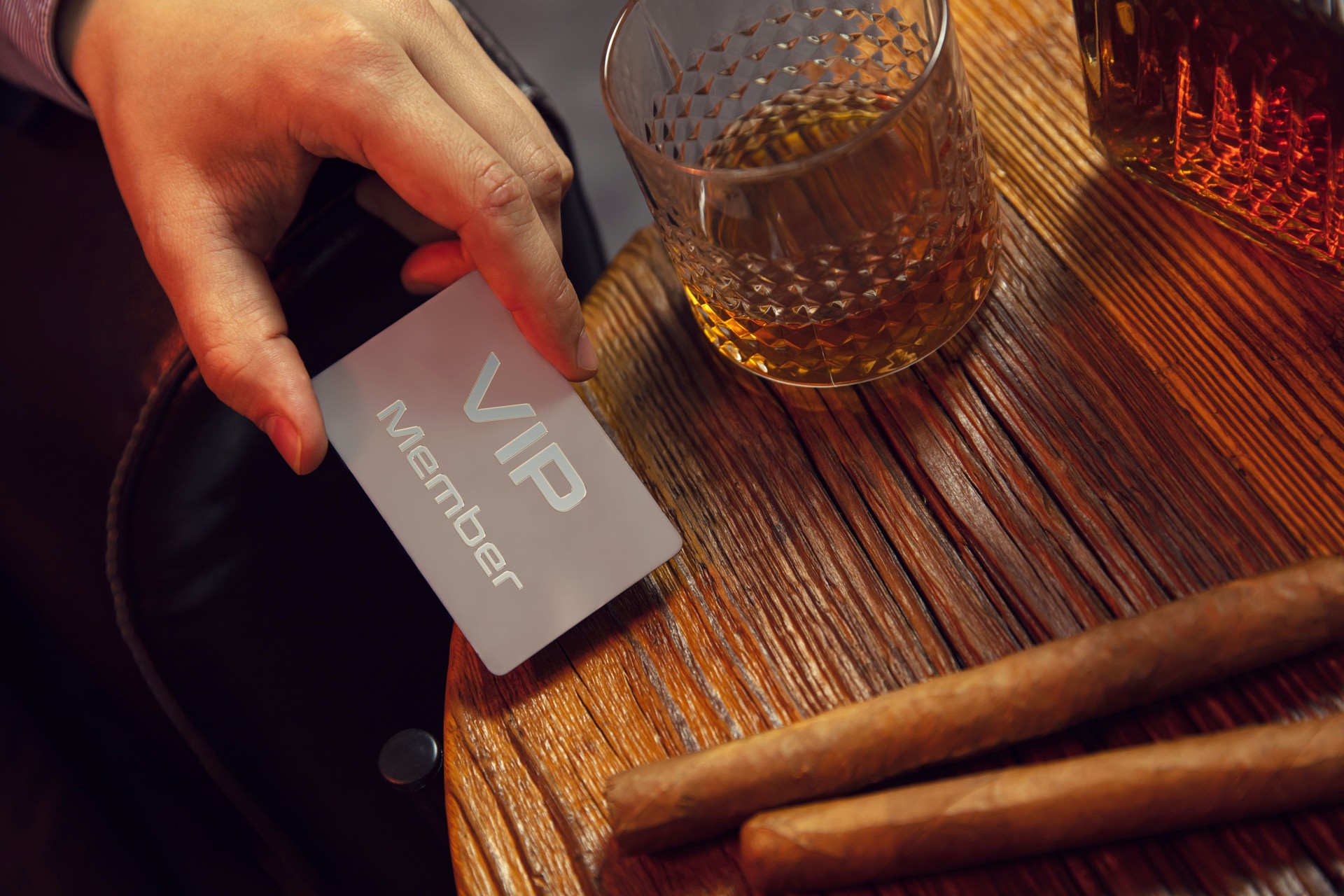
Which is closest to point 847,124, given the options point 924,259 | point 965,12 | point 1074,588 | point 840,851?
point 924,259

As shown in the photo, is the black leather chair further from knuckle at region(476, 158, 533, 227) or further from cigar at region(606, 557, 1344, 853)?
cigar at region(606, 557, 1344, 853)

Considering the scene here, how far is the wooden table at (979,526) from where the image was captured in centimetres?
70

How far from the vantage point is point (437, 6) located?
96 cm

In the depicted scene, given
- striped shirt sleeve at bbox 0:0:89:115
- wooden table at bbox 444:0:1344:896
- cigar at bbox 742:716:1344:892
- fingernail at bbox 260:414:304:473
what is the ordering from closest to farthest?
cigar at bbox 742:716:1344:892
wooden table at bbox 444:0:1344:896
fingernail at bbox 260:414:304:473
striped shirt sleeve at bbox 0:0:89:115

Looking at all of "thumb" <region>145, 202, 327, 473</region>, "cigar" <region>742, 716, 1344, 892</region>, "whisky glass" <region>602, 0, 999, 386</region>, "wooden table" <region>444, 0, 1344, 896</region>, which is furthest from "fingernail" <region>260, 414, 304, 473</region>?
"cigar" <region>742, 716, 1344, 892</region>

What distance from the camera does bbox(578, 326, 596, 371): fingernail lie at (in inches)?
33.5

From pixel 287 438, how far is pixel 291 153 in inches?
11.3

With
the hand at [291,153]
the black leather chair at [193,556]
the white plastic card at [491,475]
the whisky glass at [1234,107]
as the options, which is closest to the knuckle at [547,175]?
the hand at [291,153]

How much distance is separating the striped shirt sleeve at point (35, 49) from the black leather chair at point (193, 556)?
0.18ft

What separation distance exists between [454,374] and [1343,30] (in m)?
0.66

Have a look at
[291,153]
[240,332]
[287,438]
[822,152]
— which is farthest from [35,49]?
[822,152]

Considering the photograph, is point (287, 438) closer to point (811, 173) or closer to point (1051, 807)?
point (811, 173)

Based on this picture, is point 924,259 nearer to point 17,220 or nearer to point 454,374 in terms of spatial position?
point 454,374

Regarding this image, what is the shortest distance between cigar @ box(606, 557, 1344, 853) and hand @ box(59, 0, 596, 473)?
0.36 meters
